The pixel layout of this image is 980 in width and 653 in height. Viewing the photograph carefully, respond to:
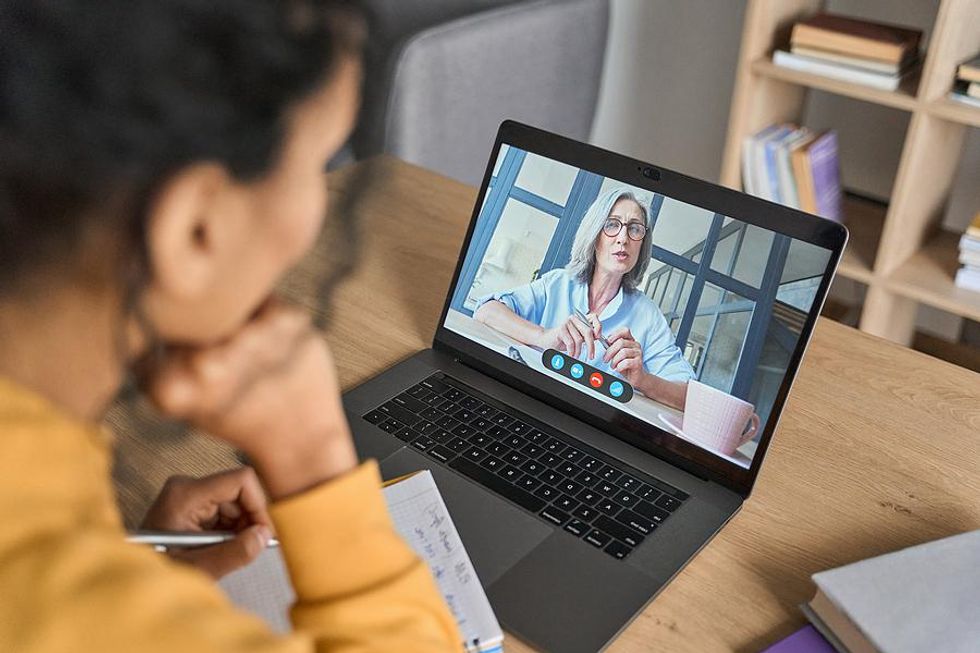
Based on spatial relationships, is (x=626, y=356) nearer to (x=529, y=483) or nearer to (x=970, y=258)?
(x=529, y=483)

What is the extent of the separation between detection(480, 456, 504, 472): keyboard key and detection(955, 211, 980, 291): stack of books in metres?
1.42

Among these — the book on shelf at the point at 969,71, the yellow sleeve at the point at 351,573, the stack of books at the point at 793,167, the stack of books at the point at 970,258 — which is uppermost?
the book on shelf at the point at 969,71

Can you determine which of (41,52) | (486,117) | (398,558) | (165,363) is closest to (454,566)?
(398,558)

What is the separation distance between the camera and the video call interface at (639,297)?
0.84 m

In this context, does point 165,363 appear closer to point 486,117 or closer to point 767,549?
point 767,549

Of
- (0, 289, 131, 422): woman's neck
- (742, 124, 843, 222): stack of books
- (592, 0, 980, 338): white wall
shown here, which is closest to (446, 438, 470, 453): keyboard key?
(0, 289, 131, 422): woman's neck

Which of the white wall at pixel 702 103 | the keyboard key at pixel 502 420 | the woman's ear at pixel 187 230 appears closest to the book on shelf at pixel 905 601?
the keyboard key at pixel 502 420

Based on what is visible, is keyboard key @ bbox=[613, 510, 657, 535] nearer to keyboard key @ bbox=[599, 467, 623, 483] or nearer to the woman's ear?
keyboard key @ bbox=[599, 467, 623, 483]

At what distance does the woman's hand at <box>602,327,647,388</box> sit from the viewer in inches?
35.6

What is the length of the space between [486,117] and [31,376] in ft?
5.80

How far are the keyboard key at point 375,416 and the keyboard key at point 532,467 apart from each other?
0.15 m

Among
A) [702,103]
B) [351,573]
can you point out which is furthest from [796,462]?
[702,103]

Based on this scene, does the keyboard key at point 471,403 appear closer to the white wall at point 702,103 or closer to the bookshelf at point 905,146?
the bookshelf at point 905,146

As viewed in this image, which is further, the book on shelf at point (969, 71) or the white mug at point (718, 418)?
the book on shelf at point (969, 71)
